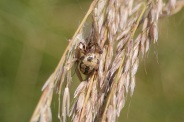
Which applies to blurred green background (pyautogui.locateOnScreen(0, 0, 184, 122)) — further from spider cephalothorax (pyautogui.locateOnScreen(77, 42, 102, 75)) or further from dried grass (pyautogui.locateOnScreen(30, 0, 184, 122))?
spider cephalothorax (pyautogui.locateOnScreen(77, 42, 102, 75))

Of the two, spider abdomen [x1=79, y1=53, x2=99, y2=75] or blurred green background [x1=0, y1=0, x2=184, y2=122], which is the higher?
blurred green background [x1=0, y1=0, x2=184, y2=122]

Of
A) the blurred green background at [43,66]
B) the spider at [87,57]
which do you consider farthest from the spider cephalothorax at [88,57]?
the blurred green background at [43,66]

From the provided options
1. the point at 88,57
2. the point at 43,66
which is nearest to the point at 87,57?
the point at 88,57

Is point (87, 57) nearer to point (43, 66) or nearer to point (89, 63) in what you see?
point (89, 63)

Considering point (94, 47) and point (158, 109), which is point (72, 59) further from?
point (158, 109)

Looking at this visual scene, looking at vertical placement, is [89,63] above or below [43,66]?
below

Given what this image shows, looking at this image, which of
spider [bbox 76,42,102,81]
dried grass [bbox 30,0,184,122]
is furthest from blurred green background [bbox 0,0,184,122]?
spider [bbox 76,42,102,81]

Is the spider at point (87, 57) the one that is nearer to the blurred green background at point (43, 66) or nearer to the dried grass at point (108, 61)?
the dried grass at point (108, 61)
